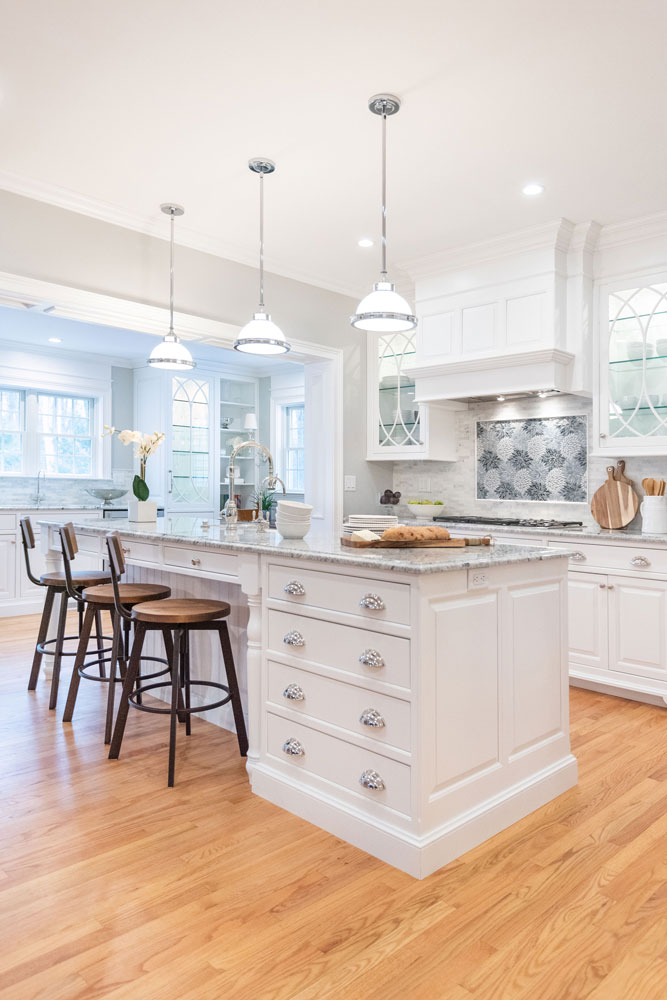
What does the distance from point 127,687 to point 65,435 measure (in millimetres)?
5444

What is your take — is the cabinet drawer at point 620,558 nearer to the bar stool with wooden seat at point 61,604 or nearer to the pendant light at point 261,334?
the pendant light at point 261,334

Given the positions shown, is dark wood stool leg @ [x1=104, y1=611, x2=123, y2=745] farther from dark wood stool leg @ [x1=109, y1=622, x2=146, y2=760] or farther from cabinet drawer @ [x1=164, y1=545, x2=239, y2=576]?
cabinet drawer @ [x1=164, y1=545, x2=239, y2=576]

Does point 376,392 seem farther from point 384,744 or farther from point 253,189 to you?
point 384,744

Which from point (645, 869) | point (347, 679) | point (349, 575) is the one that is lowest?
point (645, 869)

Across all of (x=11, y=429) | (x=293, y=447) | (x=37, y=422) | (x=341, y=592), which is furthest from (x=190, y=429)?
(x=341, y=592)

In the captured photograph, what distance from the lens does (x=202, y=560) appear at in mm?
2898

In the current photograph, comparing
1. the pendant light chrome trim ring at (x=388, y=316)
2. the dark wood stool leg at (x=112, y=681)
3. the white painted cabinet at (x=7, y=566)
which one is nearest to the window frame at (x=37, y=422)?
the white painted cabinet at (x=7, y=566)

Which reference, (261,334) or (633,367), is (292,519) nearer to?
(261,334)

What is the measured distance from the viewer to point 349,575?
87.2 inches

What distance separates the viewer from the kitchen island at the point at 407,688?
205 centimetres

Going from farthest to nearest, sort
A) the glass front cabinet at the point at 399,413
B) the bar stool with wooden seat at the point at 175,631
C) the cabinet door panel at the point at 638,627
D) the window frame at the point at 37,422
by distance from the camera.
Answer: the window frame at the point at 37,422 < the glass front cabinet at the point at 399,413 < the cabinet door panel at the point at 638,627 < the bar stool with wooden seat at the point at 175,631

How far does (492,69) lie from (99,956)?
125 inches

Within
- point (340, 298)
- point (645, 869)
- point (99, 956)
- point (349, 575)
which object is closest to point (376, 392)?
point (340, 298)

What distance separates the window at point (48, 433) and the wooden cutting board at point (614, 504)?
5573mm
